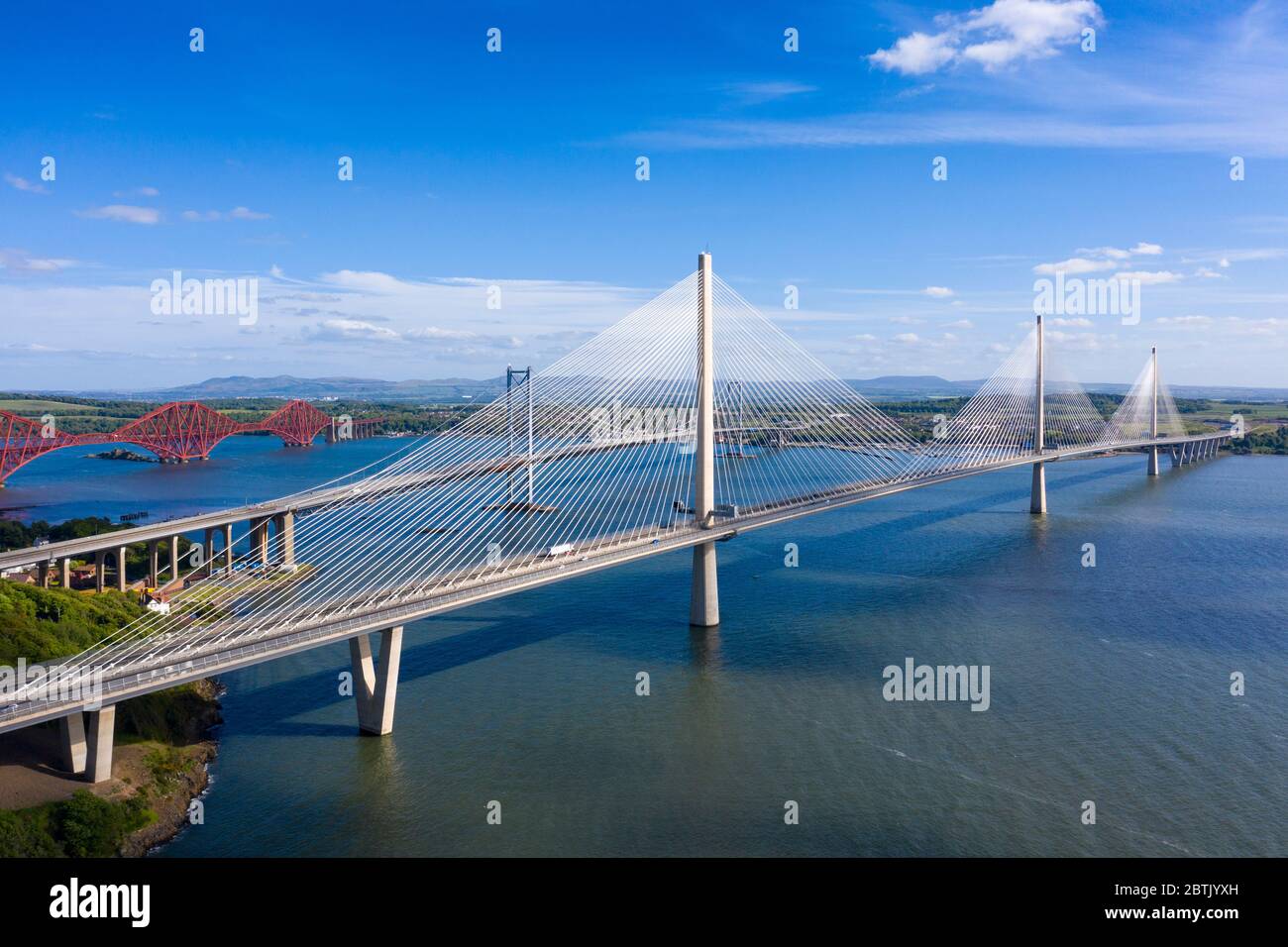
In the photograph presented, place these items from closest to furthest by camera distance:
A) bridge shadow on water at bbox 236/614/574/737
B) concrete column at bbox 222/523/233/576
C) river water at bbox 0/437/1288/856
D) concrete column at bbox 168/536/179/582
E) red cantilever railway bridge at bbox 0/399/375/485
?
river water at bbox 0/437/1288/856 < bridge shadow on water at bbox 236/614/574/737 < concrete column at bbox 222/523/233/576 < concrete column at bbox 168/536/179/582 < red cantilever railway bridge at bbox 0/399/375/485

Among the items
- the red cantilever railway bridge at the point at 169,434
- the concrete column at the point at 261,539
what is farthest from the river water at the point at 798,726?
the red cantilever railway bridge at the point at 169,434

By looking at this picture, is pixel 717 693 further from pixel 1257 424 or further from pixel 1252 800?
pixel 1257 424

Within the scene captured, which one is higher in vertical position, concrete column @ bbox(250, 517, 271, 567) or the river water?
concrete column @ bbox(250, 517, 271, 567)

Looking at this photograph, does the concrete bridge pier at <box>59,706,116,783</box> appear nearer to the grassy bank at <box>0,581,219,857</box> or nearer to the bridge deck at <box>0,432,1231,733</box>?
the grassy bank at <box>0,581,219,857</box>

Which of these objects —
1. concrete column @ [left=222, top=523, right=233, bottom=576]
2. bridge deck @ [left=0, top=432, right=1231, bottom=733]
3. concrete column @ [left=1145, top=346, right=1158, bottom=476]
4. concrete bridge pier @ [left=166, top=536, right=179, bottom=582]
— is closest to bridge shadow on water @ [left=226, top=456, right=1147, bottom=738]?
bridge deck @ [left=0, top=432, right=1231, bottom=733]

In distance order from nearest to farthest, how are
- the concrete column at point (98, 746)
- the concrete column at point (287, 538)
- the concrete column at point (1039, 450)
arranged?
1. the concrete column at point (98, 746)
2. the concrete column at point (287, 538)
3. the concrete column at point (1039, 450)

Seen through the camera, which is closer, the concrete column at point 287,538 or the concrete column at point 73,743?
the concrete column at point 73,743

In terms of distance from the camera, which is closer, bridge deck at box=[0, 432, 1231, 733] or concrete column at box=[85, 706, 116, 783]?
bridge deck at box=[0, 432, 1231, 733]

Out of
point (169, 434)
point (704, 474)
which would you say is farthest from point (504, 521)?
point (169, 434)

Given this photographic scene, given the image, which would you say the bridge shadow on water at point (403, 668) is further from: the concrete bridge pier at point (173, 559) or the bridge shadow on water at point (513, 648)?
the concrete bridge pier at point (173, 559)
